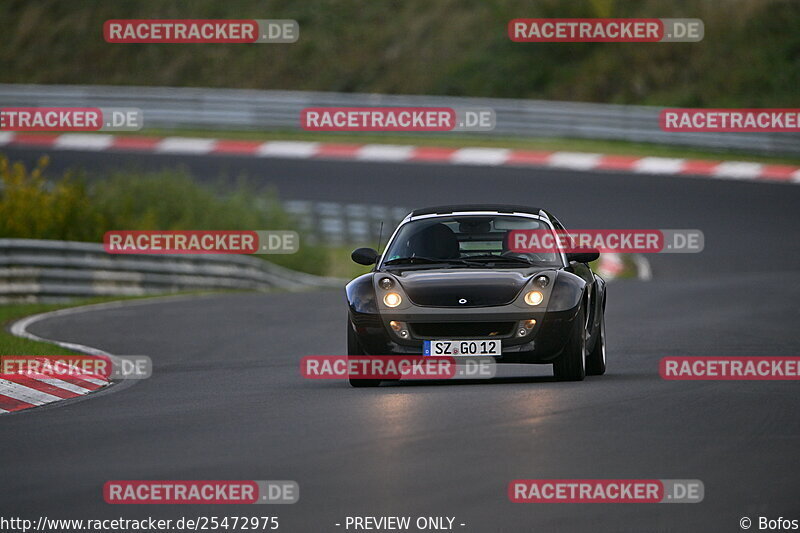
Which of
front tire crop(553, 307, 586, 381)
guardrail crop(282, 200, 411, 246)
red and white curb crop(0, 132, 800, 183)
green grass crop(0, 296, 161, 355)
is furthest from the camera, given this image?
red and white curb crop(0, 132, 800, 183)

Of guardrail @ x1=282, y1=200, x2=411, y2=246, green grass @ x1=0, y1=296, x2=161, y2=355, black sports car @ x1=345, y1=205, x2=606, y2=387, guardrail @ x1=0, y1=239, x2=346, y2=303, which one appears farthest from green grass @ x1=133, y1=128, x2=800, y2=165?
black sports car @ x1=345, y1=205, x2=606, y2=387

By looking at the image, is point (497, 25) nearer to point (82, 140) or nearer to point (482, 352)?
point (82, 140)

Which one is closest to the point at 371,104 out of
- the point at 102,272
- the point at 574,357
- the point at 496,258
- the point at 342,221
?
the point at 342,221

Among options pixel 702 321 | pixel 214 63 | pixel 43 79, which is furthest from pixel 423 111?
pixel 702 321

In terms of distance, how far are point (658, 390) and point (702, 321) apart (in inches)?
262

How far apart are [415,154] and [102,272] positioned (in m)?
15.0

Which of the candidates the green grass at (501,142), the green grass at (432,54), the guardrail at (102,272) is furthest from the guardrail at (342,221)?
the green grass at (432,54)

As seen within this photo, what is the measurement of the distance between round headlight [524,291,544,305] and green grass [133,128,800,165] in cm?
2488

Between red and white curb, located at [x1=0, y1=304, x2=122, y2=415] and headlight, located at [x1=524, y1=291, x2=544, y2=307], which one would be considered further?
red and white curb, located at [x1=0, y1=304, x2=122, y2=415]

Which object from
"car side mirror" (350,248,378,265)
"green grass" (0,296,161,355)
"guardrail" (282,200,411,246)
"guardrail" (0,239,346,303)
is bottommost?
"car side mirror" (350,248,378,265)

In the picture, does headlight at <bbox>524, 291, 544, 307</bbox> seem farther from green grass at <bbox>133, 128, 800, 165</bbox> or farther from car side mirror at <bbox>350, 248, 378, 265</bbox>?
green grass at <bbox>133, 128, 800, 165</bbox>

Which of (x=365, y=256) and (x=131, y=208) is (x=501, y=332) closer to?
(x=365, y=256)

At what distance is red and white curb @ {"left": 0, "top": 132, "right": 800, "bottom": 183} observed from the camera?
34.9m

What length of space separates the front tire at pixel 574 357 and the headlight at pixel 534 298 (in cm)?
28
